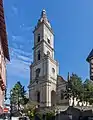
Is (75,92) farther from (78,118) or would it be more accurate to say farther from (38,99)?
(78,118)

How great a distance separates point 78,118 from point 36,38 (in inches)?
2196

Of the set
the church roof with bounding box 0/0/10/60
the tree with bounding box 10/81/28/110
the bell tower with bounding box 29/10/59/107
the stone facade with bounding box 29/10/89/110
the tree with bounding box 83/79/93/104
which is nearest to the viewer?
the church roof with bounding box 0/0/10/60

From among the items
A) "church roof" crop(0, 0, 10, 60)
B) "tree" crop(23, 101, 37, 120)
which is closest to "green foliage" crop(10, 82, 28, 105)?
"tree" crop(23, 101, 37, 120)

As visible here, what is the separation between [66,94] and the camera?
84125 millimetres

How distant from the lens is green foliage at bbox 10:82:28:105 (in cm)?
8803

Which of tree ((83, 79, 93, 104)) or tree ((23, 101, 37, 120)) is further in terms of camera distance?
tree ((83, 79, 93, 104))

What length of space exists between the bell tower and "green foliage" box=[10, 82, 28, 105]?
3.96 m

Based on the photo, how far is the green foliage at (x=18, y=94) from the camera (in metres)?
88.0

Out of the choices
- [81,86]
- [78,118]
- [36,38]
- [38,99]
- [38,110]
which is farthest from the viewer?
[36,38]

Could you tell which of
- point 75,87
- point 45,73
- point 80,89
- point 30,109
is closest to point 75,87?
point 75,87

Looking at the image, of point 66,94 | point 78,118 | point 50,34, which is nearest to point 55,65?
point 50,34

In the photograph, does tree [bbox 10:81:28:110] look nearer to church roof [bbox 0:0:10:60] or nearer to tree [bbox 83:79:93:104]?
tree [bbox 83:79:93:104]

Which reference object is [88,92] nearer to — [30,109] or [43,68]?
[30,109]

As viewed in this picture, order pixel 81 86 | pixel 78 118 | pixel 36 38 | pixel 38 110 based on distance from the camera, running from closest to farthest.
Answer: pixel 78 118 < pixel 81 86 < pixel 38 110 < pixel 36 38
